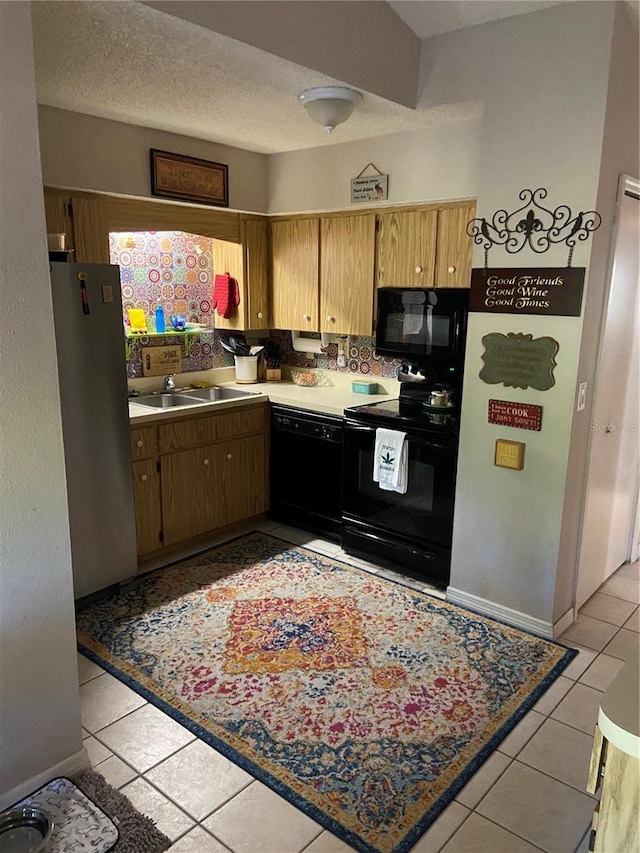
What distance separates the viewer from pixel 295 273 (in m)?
4.31

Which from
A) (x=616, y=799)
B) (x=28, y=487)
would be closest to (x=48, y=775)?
(x=28, y=487)

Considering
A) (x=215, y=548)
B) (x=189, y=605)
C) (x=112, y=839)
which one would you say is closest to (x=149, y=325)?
(x=215, y=548)

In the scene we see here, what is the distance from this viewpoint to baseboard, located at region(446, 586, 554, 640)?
3.01 meters

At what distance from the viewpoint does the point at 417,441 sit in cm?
339

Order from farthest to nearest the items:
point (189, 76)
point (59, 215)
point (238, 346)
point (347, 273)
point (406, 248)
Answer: point (238, 346)
point (347, 273)
point (406, 248)
point (59, 215)
point (189, 76)

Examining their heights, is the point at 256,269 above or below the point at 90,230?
below

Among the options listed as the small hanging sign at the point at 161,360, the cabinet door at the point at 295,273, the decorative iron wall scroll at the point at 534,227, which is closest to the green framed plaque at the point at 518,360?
the decorative iron wall scroll at the point at 534,227

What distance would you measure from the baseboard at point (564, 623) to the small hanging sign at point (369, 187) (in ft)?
8.05

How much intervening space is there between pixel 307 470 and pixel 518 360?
164cm

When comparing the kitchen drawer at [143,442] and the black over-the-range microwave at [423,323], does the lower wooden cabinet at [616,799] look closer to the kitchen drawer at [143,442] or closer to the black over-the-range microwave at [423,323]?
the black over-the-range microwave at [423,323]

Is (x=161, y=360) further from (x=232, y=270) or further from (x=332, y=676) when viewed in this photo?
(x=332, y=676)

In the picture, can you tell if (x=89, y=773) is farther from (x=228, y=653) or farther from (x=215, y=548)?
(x=215, y=548)

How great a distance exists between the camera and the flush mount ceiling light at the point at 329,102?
279 cm

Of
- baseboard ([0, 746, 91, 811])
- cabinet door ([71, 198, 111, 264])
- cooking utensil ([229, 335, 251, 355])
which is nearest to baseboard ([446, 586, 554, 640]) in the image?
baseboard ([0, 746, 91, 811])
